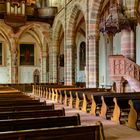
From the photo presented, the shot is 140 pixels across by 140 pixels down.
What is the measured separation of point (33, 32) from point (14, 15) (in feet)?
18.2

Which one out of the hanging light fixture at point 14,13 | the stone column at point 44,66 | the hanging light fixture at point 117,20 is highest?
the hanging light fixture at point 14,13

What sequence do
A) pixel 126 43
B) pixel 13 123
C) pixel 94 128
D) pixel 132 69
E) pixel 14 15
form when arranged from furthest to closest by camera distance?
pixel 14 15 < pixel 126 43 < pixel 132 69 < pixel 13 123 < pixel 94 128

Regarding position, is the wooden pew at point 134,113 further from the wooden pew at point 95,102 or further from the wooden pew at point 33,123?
the wooden pew at point 33,123

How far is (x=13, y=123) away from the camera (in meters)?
4.80

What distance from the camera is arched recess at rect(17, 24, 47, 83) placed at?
1439 inches

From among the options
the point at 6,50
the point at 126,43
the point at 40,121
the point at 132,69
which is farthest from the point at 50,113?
the point at 6,50

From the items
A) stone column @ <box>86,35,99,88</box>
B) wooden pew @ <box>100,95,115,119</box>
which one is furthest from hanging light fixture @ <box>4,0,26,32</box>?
wooden pew @ <box>100,95,115,119</box>

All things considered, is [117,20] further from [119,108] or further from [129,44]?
[119,108]

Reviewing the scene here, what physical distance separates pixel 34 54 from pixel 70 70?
1173cm

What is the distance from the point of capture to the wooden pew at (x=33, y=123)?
15.7 feet

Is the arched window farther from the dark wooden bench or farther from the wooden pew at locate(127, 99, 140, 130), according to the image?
the wooden pew at locate(127, 99, 140, 130)

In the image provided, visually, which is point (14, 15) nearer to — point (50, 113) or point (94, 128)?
point (50, 113)

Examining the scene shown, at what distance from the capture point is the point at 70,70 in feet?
90.1

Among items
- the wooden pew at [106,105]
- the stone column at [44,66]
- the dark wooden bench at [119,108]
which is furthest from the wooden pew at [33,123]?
the stone column at [44,66]
